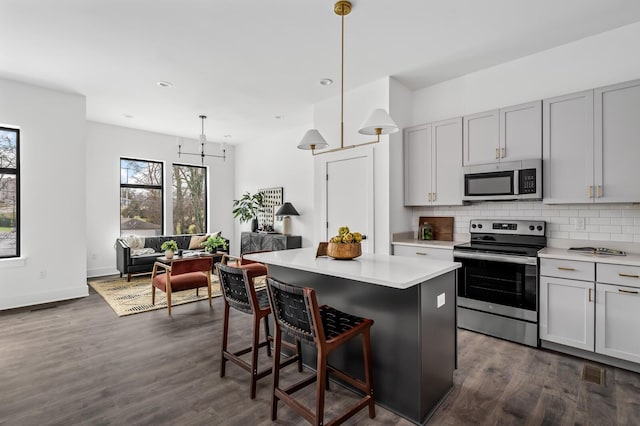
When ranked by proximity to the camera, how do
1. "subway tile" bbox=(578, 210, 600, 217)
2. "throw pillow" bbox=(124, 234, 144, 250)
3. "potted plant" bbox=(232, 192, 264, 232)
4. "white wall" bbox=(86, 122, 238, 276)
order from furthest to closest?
"potted plant" bbox=(232, 192, 264, 232) < "white wall" bbox=(86, 122, 238, 276) < "throw pillow" bbox=(124, 234, 144, 250) < "subway tile" bbox=(578, 210, 600, 217)

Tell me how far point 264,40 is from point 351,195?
2.20 m

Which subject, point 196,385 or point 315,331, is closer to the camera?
point 315,331

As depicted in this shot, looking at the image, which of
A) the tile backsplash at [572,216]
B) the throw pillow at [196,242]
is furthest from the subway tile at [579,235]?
the throw pillow at [196,242]

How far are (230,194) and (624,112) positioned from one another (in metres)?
7.36

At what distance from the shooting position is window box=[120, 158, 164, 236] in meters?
6.67

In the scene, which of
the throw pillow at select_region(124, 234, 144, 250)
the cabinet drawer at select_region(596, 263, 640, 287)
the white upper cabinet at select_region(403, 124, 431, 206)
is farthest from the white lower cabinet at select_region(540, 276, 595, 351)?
the throw pillow at select_region(124, 234, 144, 250)

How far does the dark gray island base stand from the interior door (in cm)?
196

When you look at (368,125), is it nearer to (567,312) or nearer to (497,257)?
(497,257)

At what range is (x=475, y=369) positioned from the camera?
2672 millimetres

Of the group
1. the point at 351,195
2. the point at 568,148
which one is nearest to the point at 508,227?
the point at 568,148

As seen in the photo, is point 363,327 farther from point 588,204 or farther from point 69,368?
point 588,204

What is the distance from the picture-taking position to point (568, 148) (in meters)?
3.13


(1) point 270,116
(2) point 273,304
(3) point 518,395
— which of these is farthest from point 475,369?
(1) point 270,116

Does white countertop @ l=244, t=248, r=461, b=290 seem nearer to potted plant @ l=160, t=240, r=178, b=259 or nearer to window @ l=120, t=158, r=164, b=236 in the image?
potted plant @ l=160, t=240, r=178, b=259
